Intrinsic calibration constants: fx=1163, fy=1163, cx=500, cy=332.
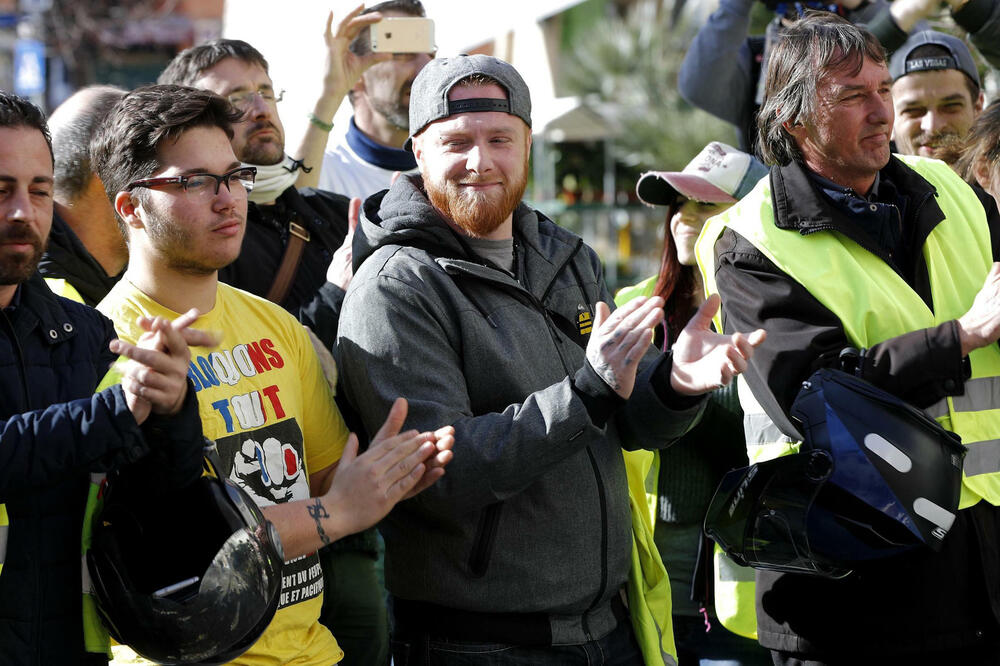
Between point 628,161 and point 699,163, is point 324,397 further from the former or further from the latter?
point 628,161

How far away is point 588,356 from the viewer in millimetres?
2539

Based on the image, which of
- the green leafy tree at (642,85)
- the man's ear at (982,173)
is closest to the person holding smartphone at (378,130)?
the man's ear at (982,173)

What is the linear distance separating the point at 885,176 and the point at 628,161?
1285cm

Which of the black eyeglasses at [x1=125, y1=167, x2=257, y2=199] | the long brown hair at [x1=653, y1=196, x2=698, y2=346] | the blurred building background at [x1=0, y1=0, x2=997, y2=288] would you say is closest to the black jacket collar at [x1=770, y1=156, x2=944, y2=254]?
the long brown hair at [x1=653, y1=196, x2=698, y2=346]

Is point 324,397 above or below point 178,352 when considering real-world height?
below

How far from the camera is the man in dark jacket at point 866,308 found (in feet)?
9.00

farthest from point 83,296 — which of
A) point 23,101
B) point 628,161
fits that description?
point 628,161

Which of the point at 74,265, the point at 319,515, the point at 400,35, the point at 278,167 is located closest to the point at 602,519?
the point at 319,515

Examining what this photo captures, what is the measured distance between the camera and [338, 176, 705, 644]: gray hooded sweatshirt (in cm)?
255

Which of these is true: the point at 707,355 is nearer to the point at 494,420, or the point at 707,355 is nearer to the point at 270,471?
the point at 494,420

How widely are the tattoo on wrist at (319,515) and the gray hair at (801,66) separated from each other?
1552mm

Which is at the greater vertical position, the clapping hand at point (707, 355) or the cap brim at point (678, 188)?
the cap brim at point (678, 188)

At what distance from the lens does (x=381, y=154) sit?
4676 mm

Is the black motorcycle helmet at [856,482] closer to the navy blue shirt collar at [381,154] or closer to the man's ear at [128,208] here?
the man's ear at [128,208]
